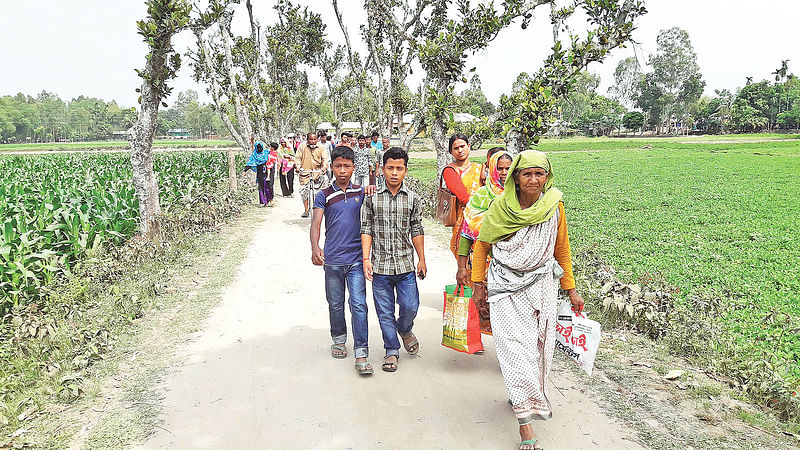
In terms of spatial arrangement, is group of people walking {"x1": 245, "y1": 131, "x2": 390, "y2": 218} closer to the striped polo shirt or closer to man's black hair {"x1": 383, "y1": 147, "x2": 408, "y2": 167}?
the striped polo shirt

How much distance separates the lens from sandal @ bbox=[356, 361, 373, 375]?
13.0ft

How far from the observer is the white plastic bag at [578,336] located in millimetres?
3225

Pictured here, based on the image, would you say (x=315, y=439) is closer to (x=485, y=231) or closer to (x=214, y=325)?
(x=485, y=231)

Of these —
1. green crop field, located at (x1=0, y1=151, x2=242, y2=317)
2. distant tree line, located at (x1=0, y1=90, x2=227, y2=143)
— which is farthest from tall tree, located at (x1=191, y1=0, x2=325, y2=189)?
distant tree line, located at (x1=0, y1=90, x2=227, y2=143)

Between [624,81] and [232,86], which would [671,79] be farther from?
[232,86]

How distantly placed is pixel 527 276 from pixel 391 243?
47.7 inches

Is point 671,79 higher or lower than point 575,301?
higher

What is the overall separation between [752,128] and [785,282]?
217ft

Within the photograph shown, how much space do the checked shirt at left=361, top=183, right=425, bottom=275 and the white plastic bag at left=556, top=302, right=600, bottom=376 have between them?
1198 mm

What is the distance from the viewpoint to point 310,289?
20.8ft

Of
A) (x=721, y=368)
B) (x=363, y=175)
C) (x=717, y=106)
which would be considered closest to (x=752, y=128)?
(x=717, y=106)

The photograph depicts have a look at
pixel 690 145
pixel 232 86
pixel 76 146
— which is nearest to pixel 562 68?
pixel 232 86

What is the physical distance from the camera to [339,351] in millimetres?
4383

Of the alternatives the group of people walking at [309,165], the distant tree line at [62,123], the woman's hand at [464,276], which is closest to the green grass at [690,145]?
the group of people walking at [309,165]
